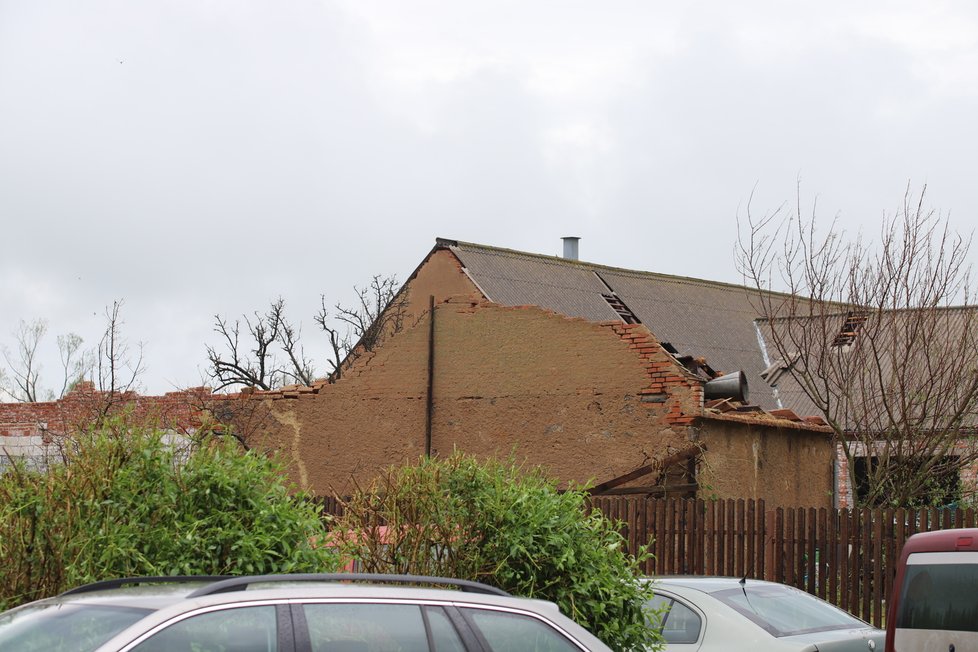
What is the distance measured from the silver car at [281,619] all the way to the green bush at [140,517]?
1.35m

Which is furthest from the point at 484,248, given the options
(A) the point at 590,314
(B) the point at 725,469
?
(B) the point at 725,469

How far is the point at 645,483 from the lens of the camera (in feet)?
51.9

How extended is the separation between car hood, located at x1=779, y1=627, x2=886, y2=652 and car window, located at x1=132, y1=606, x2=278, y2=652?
5.42 metres

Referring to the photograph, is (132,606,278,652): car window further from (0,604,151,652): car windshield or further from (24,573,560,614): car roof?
(0,604,151,652): car windshield

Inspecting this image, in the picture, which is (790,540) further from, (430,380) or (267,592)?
(267,592)

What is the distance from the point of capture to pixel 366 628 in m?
4.38

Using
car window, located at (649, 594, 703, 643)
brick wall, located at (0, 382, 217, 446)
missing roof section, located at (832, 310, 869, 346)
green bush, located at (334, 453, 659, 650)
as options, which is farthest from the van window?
brick wall, located at (0, 382, 217, 446)

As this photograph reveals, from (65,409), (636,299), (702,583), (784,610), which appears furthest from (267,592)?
(636,299)

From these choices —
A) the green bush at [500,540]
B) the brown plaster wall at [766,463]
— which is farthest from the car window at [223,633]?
the brown plaster wall at [766,463]

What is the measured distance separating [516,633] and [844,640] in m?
4.85

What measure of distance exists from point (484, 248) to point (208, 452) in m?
27.6

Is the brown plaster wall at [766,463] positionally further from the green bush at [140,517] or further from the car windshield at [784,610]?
the green bush at [140,517]

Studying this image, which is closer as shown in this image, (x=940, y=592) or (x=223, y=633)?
(x=223, y=633)

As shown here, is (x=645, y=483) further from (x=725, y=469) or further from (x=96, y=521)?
(x=96, y=521)
